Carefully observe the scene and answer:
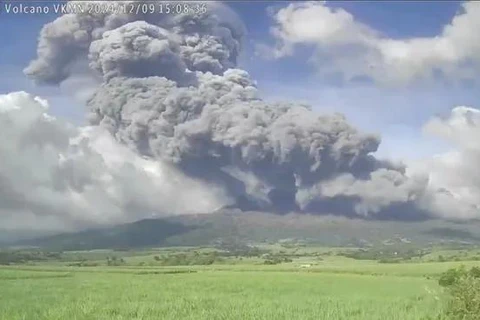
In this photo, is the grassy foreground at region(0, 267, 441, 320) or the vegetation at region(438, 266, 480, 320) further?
the grassy foreground at region(0, 267, 441, 320)

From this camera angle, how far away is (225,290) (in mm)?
29734

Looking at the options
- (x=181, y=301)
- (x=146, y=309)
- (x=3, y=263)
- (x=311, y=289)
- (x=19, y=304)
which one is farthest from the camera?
(x=3, y=263)

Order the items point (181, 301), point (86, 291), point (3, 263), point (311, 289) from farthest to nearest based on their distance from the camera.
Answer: point (3, 263) < point (311, 289) < point (86, 291) < point (181, 301)

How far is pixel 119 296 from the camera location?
2420 cm

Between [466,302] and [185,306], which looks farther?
[185,306]

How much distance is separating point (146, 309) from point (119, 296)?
16.7 ft

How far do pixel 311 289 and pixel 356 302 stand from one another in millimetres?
8090

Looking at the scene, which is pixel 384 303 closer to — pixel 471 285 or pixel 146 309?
pixel 471 285

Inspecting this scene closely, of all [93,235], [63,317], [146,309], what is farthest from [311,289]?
[93,235]

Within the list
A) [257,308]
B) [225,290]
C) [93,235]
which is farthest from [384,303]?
[93,235]

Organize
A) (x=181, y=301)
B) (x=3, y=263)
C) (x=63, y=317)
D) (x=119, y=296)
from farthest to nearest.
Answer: (x=3, y=263) → (x=119, y=296) → (x=181, y=301) → (x=63, y=317)

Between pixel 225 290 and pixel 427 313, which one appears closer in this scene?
pixel 427 313

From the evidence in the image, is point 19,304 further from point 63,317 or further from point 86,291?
point 86,291

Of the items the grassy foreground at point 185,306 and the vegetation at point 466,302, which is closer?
the vegetation at point 466,302
